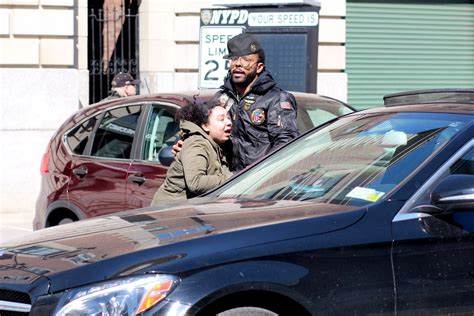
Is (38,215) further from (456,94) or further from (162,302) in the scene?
(162,302)

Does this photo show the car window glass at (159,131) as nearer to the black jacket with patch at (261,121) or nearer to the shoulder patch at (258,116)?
the black jacket with patch at (261,121)

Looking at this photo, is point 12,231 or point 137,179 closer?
point 137,179

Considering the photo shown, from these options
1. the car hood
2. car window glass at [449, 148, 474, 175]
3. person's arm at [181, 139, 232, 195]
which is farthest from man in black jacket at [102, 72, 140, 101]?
car window glass at [449, 148, 474, 175]

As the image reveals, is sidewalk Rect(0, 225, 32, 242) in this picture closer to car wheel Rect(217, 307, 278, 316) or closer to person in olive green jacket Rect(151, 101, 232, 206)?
person in olive green jacket Rect(151, 101, 232, 206)

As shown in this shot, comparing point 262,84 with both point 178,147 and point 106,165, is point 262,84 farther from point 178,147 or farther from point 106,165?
point 106,165

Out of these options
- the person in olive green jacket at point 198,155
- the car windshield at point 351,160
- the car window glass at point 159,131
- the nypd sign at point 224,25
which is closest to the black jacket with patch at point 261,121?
the person in olive green jacket at point 198,155

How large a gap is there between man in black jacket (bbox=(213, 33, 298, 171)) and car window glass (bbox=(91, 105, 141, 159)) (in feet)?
4.73

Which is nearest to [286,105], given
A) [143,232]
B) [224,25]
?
[143,232]

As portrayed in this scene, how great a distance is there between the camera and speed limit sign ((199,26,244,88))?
10.6 m

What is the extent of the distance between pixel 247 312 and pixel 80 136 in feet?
15.8

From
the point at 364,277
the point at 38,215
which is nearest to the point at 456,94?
the point at 364,277

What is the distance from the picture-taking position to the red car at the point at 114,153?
8016 mm

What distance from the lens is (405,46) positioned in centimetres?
1620

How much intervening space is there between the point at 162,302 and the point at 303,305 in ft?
2.03
